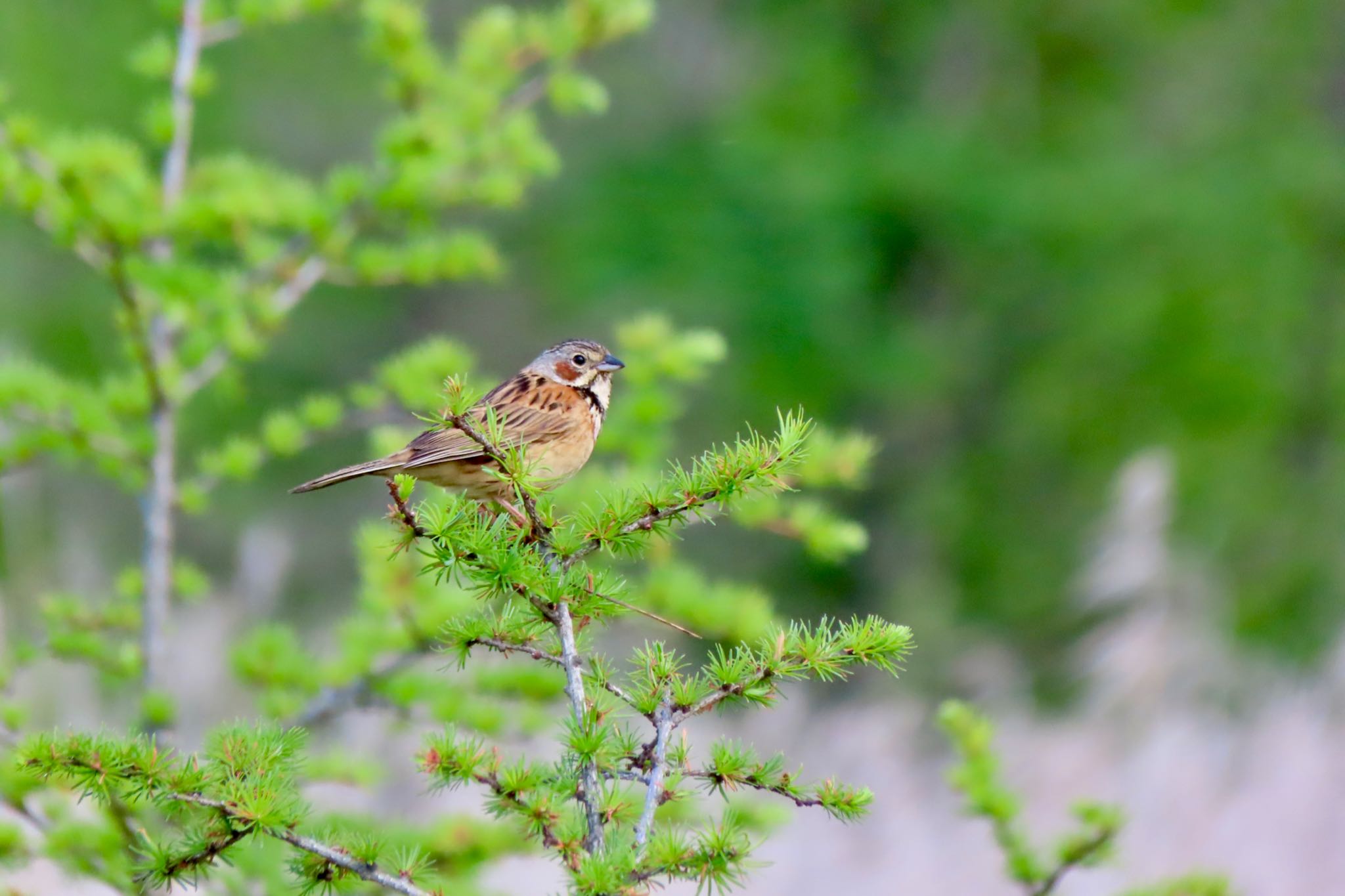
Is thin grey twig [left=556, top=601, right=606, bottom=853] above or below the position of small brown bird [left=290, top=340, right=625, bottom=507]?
below

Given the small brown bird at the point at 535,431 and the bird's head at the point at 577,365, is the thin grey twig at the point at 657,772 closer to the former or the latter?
the small brown bird at the point at 535,431

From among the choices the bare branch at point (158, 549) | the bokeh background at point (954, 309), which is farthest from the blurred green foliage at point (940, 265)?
the bare branch at point (158, 549)

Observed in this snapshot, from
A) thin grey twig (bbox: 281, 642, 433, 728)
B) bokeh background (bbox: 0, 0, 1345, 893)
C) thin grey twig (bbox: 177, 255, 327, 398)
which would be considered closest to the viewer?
thin grey twig (bbox: 281, 642, 433, 728)

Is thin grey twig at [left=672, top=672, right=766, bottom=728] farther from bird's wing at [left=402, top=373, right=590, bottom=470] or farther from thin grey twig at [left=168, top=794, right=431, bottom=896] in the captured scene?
bird's wing at [left=402, top=373, right=590, bottom=470]

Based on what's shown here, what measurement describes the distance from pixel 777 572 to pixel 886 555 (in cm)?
107

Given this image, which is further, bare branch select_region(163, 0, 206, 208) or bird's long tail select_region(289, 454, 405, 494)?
bare branch select_region(163, 0, 206, 208)

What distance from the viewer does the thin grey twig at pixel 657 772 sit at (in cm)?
213

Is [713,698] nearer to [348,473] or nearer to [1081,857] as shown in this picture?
[348,473]

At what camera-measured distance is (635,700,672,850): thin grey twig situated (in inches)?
84.0

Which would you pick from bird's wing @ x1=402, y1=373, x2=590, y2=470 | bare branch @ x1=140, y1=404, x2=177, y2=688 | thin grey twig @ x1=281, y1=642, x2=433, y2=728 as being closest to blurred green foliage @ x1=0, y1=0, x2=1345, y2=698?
bare branch @ x1=140, y1=404, x2=177, y2=688

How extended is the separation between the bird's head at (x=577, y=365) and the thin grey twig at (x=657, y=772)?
181 centimetres

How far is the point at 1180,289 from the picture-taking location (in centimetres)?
1274

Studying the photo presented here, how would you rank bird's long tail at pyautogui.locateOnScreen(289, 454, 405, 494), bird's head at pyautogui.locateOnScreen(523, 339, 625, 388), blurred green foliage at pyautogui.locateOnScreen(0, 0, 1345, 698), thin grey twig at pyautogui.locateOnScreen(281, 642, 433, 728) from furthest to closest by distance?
1. blurred green foliage at pyautogui.locateOnScreen(0, 0, 1345, 698)
2. thin grey twig at pyautogui.locateOnScreen(281, 642, 433, 728)
3. bird's head at pyautogui.locateOnScreen(523, 339, 625, 388)
4. bird's long tail at pyautogui.locateOnScreen(289, 454, 405, 494)

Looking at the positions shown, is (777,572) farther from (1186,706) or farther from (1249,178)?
(1249,178)
